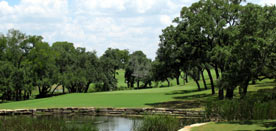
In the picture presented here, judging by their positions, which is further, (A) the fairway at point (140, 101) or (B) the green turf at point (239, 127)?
(A) the fairway at point (140, 101)

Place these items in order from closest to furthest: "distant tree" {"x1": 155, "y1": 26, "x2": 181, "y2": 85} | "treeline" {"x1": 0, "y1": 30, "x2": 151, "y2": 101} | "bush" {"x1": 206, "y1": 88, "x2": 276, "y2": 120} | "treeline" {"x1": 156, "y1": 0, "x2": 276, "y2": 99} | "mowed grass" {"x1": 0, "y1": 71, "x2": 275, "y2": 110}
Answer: "bush" {"x1": 206, "y1": 88, "x2": 276, "y2": 120} < "treeline" {"x1": 156, "y1": 0, "x2": 276, "y2": 99} < "distant tree" {"x1": 155, "y1": 26, "x2": 181, "y2": 85} < "mowed grass" {"x1": 0, "y1": 71, "x2": 275, "y2": 110} < "treeline" {"x1": 0, "y1": 30, "x2": 151, "y2": 101}

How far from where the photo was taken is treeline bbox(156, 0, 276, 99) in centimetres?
2217

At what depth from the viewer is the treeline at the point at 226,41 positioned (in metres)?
22.2

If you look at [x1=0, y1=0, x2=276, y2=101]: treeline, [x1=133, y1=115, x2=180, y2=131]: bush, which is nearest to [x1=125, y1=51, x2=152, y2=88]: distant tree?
[x1=0, y1=0, x2=276, y2=101]: treeline

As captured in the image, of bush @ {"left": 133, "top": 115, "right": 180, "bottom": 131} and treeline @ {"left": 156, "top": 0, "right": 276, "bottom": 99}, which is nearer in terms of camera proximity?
bush @ {"left": 133, "top": 115, "right": 180, "bottom": 131}

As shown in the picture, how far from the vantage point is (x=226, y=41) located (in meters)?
32.0

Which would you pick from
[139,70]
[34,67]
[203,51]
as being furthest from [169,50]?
[139,70]

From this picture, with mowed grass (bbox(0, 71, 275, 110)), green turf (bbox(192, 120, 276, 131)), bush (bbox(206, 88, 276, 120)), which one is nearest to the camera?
green turf (bbox(192, 120, 276, 131))

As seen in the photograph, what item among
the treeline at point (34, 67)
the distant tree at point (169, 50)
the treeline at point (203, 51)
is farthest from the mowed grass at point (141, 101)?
the treeline at point (34, 67)

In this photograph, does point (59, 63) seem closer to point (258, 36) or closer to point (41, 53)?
point (41, 53)

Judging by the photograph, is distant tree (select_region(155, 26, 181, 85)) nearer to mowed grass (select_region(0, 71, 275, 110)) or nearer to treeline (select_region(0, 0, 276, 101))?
treeline (select_region(0, 0, 276, 101))

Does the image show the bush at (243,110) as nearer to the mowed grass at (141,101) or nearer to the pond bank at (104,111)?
the pond bank at (104,111)

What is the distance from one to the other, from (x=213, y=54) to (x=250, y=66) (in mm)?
7192

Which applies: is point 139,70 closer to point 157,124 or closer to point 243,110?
point 243,110
